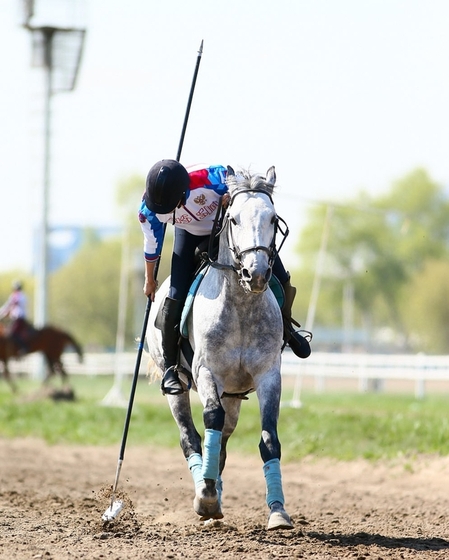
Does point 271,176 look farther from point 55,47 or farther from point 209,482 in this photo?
point 55,47

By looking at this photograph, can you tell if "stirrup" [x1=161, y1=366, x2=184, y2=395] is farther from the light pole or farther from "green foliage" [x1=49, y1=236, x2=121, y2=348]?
"green foliage" [x1=49, y1=236, x2=121, y2=348]

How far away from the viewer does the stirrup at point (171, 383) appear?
24.8 ft

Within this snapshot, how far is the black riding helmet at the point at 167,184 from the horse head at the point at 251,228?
1.13ft

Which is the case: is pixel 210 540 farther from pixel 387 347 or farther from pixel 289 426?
pixel 387 347

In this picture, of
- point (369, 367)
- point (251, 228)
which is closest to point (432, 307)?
point (369, 367)

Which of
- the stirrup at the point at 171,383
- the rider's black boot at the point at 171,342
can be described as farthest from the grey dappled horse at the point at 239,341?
the stirrup at the point at 171,383

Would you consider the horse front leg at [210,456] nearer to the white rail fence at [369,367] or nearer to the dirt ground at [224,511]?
the dirt ground at [224,511]

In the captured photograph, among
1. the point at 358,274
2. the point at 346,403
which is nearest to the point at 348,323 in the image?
the point at 358,274

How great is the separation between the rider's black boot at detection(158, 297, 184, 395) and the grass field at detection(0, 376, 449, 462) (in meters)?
5.03

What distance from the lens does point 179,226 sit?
753 cm

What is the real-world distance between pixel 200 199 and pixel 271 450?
1948mm

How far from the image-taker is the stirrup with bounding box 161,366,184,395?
7547 millimetres

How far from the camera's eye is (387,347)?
63.3m

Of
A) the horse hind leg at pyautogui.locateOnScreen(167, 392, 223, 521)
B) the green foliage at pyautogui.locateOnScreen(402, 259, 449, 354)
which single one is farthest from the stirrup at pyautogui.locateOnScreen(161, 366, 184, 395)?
the green foliage at pyautogui.locateOnScreen(402, 259, 449, 354)
